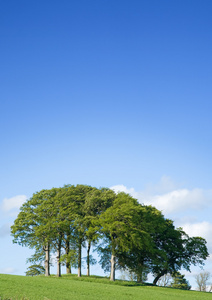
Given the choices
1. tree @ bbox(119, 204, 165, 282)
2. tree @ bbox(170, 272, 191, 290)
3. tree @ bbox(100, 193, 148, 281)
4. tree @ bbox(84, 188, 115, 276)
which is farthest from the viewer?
tree @ bbox(170, 272, 191, 290)

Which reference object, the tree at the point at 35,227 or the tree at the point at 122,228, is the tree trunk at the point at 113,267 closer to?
the tree at the point at 122,228

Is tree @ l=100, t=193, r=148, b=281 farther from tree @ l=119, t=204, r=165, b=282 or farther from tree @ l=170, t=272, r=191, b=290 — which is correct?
tree @ l=170, t=272, r=191, b=290

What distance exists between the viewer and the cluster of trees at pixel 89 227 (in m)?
55.4

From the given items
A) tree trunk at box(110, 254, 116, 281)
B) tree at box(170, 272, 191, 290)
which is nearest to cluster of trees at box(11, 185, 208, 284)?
tree trunk at box(110, 254, 116, 281)

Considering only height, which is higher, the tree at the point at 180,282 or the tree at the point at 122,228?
the tree at the point at 122,228

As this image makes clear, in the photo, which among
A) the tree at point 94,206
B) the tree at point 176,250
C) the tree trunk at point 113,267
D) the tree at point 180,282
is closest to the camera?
the tree trunk at point 113,267

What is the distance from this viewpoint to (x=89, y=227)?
5575 centimetres

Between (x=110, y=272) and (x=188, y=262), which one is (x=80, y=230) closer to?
(x=110, y=272)

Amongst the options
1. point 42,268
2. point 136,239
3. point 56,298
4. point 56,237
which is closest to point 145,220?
point 136,239

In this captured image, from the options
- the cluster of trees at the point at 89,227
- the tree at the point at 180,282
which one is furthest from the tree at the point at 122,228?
the tree at the point at 180,282

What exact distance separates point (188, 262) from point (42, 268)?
29634 millimetres

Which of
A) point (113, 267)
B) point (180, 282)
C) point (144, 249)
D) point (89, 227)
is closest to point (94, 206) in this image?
point (89, 227)

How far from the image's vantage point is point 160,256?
6544cm

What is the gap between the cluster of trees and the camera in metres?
55.4
